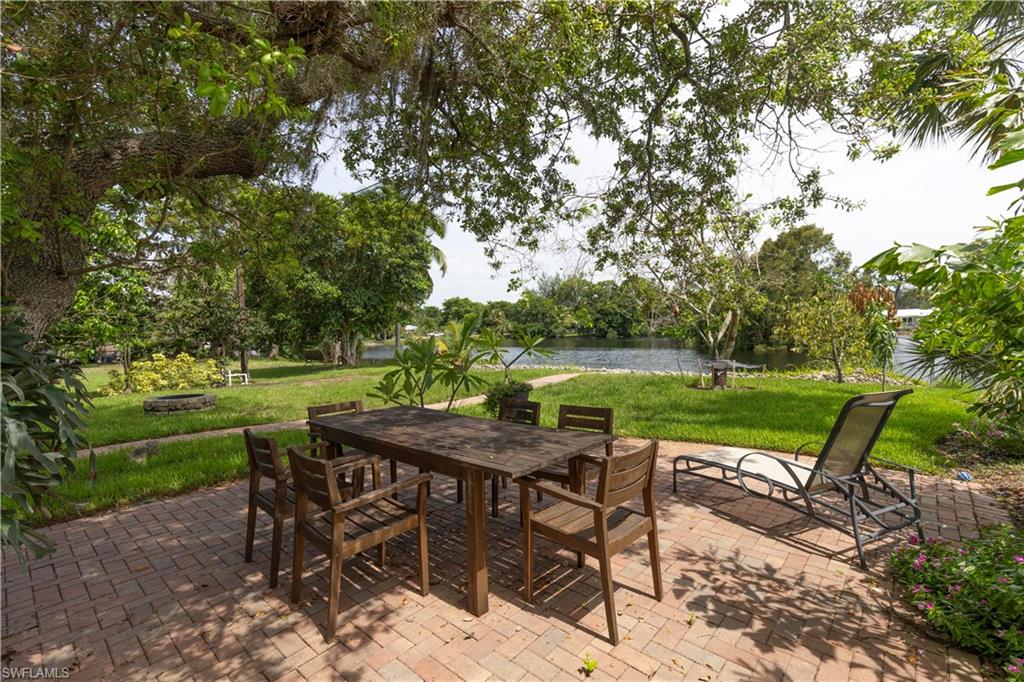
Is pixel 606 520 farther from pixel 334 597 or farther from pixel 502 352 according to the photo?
pixel 502 352

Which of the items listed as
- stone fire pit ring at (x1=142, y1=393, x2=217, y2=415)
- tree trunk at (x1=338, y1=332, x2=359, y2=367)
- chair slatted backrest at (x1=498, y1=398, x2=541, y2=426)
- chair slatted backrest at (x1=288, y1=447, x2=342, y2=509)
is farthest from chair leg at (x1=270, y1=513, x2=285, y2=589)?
tree trunk at (x1=338, y1=332, x2=359, y2=367)

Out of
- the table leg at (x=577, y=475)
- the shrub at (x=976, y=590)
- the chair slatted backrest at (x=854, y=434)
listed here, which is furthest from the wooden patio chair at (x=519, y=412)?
the shrub at (x=976, y=590)

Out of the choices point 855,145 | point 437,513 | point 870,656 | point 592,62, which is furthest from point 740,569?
point 592,62

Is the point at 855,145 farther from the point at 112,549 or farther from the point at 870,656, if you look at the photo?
the point at 112,549

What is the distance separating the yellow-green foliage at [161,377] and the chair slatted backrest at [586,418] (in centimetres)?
1453

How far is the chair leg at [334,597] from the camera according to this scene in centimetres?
245

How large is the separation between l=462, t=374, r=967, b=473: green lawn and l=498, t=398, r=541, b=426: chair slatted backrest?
134 inches

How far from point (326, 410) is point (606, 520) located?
330cm

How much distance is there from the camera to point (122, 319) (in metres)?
11.5

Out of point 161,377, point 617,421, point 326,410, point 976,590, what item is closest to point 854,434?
point 976,590

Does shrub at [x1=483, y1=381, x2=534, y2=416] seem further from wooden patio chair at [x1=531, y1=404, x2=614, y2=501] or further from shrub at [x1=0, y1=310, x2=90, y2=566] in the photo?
shrub at [x1=0, y1=310, x2=90, y2=566]

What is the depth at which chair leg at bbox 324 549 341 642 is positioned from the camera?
2.45 metres

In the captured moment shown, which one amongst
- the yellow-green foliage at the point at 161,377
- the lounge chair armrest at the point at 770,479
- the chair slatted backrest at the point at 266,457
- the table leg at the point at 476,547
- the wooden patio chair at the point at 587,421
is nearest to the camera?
the table leg at the point at 476,547

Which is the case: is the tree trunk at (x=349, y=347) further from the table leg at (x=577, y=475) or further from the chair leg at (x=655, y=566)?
the chair leg at (x=655, y=566)
